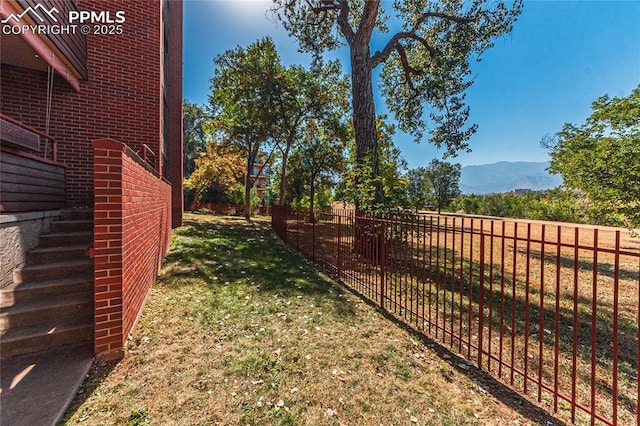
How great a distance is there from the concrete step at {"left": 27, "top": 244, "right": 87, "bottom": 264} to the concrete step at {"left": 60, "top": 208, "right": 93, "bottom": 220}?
3.37 ft

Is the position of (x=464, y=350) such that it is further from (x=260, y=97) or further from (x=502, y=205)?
(x=502, y=205)

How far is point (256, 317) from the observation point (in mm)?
4113

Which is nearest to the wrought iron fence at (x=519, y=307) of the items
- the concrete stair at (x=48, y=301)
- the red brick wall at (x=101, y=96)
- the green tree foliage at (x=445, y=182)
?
the concrete stair at (x=48, y=301)

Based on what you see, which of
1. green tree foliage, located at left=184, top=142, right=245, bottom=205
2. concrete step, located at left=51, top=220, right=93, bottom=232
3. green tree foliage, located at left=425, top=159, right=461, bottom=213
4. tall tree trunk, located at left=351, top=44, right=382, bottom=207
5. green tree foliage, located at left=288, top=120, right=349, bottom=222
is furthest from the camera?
green tree foliage, located at left=425, top=159, right=461, bottom=213

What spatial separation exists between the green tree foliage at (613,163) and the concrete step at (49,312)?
11.7 meters

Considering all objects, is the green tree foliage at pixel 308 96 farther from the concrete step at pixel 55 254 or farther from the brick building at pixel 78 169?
the concrete step at pixel 55 254

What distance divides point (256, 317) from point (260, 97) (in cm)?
1382

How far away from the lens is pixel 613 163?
755 cm

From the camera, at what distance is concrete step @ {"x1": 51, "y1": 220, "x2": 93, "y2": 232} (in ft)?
13.8

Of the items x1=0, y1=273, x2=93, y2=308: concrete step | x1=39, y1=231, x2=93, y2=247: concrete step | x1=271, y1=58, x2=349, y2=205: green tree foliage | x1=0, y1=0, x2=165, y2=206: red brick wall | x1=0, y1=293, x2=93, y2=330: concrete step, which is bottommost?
x1=0, y1=293, x2=93, y2=330: concrete step

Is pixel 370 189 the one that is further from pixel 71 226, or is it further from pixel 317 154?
pixel 317 154

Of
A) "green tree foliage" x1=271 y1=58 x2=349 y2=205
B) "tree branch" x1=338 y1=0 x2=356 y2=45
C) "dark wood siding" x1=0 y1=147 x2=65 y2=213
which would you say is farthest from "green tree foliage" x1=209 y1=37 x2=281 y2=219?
"dark wood siding" x1=0 y1=147 x2=65 y2=213

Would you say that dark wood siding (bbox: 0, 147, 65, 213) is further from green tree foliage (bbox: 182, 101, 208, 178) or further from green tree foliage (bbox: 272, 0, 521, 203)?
green tree foliage (bbox: 182, 101, 208, 178)

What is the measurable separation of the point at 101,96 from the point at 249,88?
10370mm
